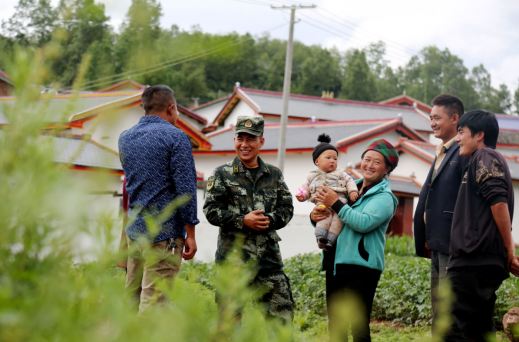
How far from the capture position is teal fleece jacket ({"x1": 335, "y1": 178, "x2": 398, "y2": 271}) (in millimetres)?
5273

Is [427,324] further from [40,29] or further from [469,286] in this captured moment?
[40,29]

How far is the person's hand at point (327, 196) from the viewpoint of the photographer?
17.7ft

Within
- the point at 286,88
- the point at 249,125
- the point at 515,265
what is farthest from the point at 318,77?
Result: the point at 515,265

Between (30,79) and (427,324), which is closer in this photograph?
(30,79)

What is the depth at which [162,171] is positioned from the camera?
492cm

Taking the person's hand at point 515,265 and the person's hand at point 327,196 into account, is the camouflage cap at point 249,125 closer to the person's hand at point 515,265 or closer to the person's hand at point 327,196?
the person's hand at point 327,196

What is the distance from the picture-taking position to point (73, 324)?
50.9 inches

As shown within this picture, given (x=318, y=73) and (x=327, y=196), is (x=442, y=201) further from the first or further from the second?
(x=318, y=73)

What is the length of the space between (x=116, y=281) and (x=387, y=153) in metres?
4.22

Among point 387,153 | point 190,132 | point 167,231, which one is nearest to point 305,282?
point 387,153

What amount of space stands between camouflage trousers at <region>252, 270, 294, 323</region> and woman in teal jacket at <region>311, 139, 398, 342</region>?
1.37ft

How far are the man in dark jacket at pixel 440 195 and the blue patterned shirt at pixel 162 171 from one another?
1722 mm

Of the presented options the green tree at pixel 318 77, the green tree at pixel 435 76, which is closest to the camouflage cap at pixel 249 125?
the green tree at pixel 318 77

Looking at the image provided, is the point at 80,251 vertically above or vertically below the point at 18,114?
below
